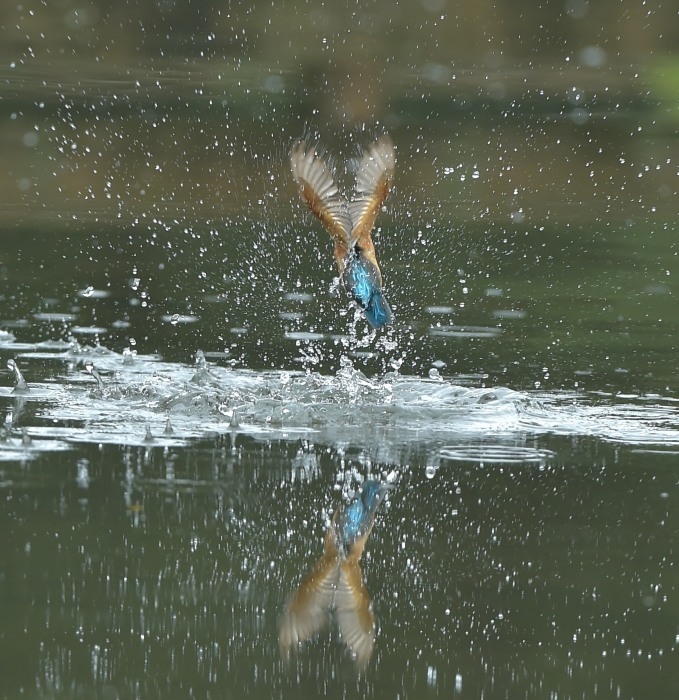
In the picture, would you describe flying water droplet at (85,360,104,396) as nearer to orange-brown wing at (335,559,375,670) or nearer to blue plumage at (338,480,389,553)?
blue plumage at (338,480,389,553)

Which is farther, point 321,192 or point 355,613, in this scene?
point 321,192

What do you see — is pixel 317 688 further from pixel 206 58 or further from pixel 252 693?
pixel 206 58

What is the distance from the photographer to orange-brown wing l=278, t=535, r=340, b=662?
9.29 ft

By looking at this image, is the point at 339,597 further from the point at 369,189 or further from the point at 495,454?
the point at 369,189

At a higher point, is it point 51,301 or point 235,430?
point 51,301

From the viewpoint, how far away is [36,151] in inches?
508

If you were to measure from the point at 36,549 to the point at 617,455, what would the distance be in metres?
1.75

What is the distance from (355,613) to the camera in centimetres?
298

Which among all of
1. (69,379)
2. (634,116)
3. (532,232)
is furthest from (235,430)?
(634,116)

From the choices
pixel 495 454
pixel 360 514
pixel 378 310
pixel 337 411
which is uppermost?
pixel 378 310

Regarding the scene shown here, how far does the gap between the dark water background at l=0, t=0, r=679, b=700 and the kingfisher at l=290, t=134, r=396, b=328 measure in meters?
0.34

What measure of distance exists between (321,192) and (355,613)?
2107 mm

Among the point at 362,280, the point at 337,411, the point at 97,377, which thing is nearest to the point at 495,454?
the point at 337,411

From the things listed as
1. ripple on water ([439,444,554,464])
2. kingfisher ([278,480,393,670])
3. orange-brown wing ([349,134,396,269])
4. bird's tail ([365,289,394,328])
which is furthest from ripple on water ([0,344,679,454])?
kingfisher ([278,480,393,670])
